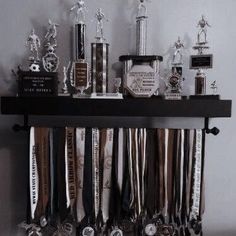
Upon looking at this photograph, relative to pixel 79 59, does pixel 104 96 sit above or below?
below

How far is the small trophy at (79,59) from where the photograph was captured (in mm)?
1094

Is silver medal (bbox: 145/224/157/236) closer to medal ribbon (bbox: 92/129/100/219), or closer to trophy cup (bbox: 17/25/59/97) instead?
medal ribbon (bbox: 92/129/100/219)

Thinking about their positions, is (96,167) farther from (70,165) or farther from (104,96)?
(104,96)

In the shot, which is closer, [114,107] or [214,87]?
[114,107]

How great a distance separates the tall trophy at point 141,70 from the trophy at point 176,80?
0.06 m

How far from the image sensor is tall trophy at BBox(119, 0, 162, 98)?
1098mm

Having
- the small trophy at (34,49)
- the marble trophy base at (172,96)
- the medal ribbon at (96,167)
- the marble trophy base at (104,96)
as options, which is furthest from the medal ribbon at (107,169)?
the small trophy at (34,49)

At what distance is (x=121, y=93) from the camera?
114cm

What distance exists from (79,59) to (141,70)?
0.78ft

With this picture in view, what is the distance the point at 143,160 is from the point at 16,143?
52 cm

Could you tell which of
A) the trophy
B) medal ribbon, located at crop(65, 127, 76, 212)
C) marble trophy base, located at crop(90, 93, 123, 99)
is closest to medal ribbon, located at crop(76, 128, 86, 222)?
medal ribbon, located at crop(65, 127, 76, 212)

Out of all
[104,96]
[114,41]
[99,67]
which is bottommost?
[104,96]

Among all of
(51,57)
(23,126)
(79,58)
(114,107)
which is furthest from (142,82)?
(23,126)

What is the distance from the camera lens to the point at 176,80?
114cm
